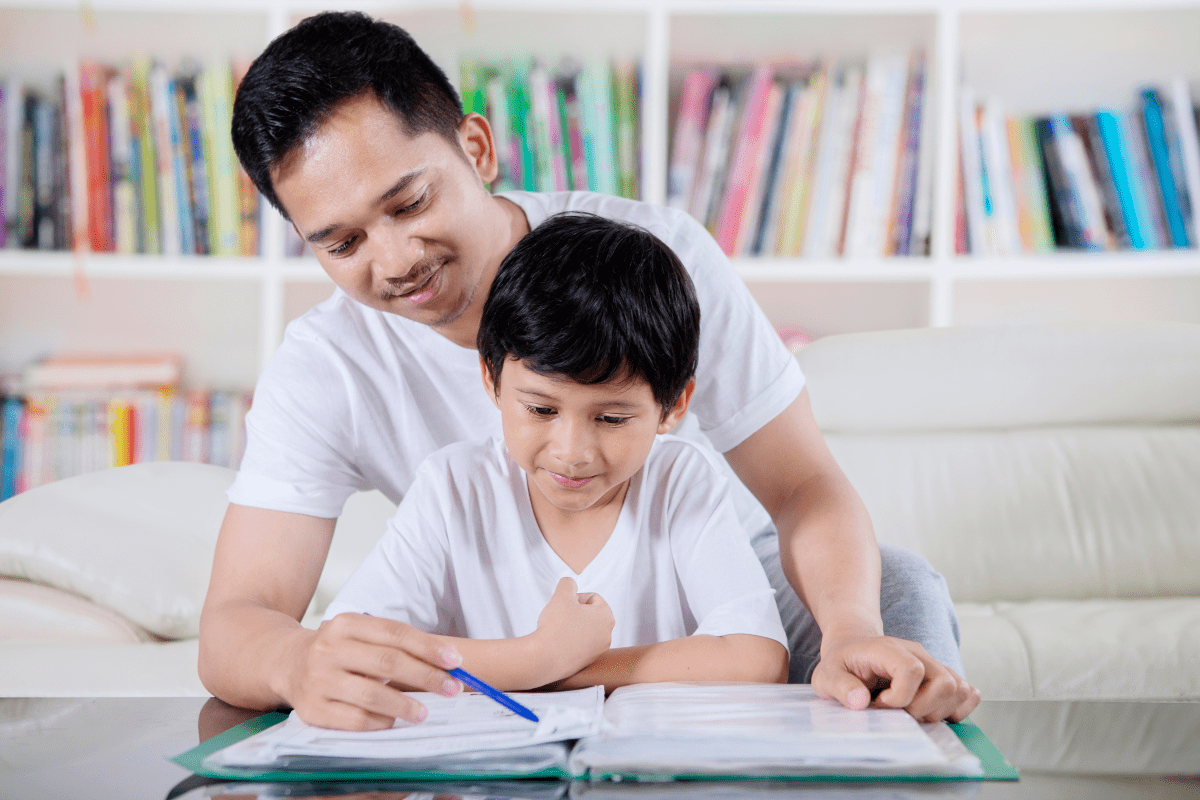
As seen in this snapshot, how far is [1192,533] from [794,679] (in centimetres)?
118

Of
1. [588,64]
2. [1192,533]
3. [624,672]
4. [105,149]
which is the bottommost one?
[1192,533]

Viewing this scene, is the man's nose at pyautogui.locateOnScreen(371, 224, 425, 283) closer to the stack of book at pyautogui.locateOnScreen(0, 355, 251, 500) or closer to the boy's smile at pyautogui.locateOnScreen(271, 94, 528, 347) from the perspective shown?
the boy's smile at pyautogui.locateOnScreen(271, 94, 528, 347)

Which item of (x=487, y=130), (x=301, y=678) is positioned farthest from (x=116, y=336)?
(x=301, y=678)

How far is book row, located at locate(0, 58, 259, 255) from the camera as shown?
6.72 ft

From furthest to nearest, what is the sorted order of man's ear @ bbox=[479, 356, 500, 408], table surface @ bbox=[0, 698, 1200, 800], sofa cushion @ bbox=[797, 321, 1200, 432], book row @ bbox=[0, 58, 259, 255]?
1. book row @ bbox=[0, 58, 259, 255]
2. sofa cushion @ bbox=[797, 321, 1200, 432]
3. man's ear @ bbox=[479, 356, 500, 408]
4. table surface @ bbox=[0, 698, 1200, 800]

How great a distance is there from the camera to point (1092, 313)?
2281 mm

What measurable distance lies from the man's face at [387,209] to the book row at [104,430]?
1.33 m

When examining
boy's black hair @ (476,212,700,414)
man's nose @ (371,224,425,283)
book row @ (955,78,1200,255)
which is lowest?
boy's black hair @ (476,212,700,414)

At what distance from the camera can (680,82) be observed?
2.18 meters

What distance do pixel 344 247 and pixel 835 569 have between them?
1.82 feet

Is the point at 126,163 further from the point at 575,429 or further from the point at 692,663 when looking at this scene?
the point at 692,663

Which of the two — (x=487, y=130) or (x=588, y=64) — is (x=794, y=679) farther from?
(x=588, y=64)

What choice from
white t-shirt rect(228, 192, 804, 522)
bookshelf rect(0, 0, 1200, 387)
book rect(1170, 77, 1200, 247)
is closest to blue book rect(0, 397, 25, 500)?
bookshelf rect(0, 0, 1200, 387)

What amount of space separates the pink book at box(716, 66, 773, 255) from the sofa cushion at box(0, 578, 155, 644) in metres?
1.41
